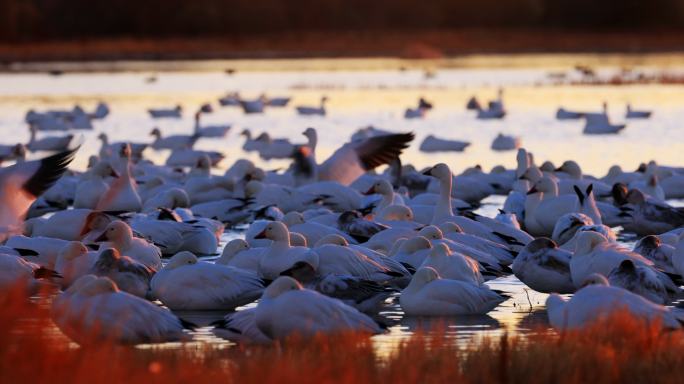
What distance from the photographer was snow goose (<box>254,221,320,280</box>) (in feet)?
33.8

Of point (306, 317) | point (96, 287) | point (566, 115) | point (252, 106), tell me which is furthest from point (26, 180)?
point (252, 106)

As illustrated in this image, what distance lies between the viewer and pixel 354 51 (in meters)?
58.9

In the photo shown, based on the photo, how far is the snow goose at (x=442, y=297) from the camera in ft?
30.5

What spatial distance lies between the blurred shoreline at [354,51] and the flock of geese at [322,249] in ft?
115

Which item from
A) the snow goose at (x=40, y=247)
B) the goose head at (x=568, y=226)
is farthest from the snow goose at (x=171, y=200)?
the goose head at (x=568, y=226)

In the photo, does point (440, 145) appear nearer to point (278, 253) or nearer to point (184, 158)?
point (184, 158)

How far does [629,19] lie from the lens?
68.9 m

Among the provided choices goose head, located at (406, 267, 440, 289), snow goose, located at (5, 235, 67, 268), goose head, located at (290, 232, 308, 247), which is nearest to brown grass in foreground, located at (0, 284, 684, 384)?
goose head, located at (406, 267, 440, 289)

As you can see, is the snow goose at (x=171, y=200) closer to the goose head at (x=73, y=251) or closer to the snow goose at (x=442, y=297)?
the goose head at (x=73, y=251)

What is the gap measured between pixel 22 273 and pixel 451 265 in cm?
291

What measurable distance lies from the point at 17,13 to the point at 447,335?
50.1 metres

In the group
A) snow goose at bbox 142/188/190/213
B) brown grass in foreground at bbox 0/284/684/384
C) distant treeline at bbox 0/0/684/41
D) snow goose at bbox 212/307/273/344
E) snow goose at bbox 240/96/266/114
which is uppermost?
distant treeline at bbox 0/0/684/41

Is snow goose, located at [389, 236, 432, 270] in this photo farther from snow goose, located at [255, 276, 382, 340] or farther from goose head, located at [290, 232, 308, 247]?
snow goose, located at [255, 276, 382, 340]

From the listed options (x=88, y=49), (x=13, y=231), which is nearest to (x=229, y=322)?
(x=13, y=231)
